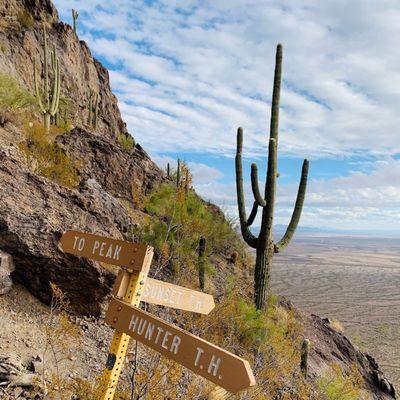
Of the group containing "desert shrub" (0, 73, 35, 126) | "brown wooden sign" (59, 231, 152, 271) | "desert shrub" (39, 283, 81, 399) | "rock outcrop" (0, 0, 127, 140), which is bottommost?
"desert shrub" (39, 283, 81, 399)

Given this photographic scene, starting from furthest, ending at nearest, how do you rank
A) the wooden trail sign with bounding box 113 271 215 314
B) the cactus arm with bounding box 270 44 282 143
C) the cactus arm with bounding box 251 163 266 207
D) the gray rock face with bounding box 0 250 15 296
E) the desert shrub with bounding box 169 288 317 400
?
the cactus arm with bounding box 251 163 266 207, the cactus arm with bounding box 270 44 282 143, the desert shrub with bounding box 169 288 317 400, the gray rock face with bounding box 0 250 15 296, the wooden trail sign with bounding box 113 271 215 314

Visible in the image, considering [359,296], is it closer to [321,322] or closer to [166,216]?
[321,322]

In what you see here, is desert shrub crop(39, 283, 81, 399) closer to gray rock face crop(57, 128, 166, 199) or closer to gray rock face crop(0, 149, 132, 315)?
gray rock face crop(0, 149, 132, 315)

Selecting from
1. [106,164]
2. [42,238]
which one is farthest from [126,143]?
[42,238]

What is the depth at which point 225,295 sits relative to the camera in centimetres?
1109

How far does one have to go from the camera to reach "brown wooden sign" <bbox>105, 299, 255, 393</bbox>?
189cm

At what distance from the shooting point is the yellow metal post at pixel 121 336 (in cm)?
247

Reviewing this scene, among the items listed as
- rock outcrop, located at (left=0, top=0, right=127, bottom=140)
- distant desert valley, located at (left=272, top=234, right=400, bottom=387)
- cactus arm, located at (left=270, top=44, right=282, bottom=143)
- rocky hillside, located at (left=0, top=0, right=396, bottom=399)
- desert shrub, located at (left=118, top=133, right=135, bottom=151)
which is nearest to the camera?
rocky hillside, located at (left=0, top=0, right=396, bottom=399)

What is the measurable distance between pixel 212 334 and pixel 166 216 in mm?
4738

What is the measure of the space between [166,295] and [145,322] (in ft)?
1.18

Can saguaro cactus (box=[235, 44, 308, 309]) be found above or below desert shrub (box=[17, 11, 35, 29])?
below

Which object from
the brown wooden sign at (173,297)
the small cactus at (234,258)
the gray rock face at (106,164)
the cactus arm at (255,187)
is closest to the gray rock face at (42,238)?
the brown wooden sign at (173,297)

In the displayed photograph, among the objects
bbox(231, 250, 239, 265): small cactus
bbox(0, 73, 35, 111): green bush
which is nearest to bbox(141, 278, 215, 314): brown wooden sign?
bbox(0, 73, 35, 111): green bush

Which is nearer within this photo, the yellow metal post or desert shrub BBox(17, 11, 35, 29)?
the yellow metal post
